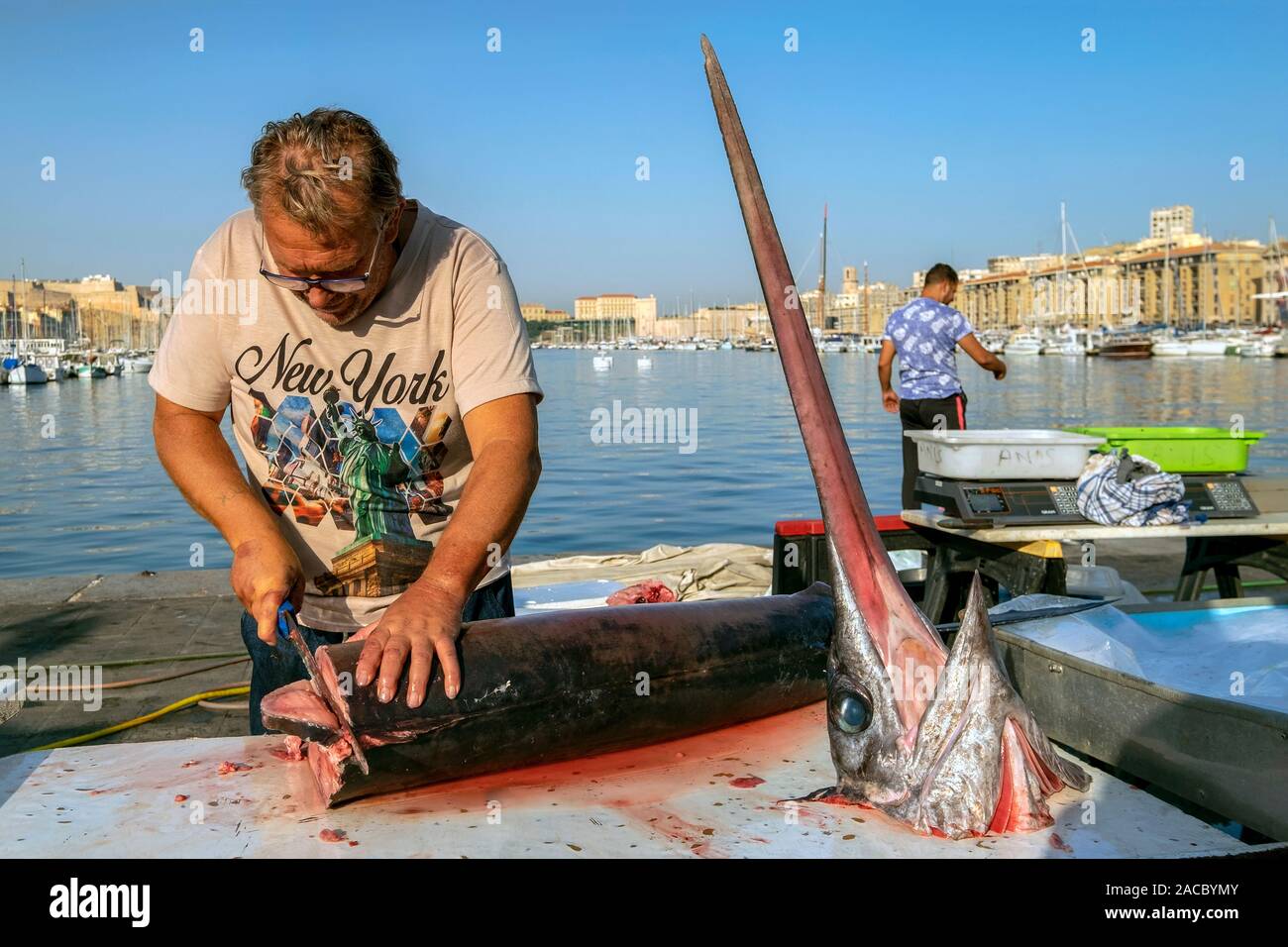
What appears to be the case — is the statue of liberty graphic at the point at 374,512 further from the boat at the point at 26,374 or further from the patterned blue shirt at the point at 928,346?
the boat at the point at 26,374

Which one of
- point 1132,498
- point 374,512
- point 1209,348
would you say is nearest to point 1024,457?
point 1132,498

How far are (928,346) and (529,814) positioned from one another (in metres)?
7.47

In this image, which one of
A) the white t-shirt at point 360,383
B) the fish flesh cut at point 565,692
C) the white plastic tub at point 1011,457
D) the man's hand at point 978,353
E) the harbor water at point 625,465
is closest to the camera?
the fish flesh cut at point 565,692

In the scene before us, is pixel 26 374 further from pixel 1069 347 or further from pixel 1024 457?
pixel 1069 347

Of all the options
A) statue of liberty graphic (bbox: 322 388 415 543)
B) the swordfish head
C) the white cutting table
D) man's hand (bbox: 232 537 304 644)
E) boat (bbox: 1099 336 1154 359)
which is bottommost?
the white cutting table

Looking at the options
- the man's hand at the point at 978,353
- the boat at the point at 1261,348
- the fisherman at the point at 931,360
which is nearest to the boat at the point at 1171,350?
the boat at the point at 1261,348

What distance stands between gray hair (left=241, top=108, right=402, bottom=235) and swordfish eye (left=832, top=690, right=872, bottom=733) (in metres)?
1.52

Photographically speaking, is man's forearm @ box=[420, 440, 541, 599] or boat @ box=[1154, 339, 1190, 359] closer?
man's forearm @ box=[420, 440, 541, 599]

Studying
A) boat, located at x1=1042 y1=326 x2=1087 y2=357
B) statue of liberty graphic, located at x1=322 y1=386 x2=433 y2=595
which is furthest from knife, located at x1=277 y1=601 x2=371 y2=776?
boat, located at x1=1042 y1=326 x2=1087 y2=357

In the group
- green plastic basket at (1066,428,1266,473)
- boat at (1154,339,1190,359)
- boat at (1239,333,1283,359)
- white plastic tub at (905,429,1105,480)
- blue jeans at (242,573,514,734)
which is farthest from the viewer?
boat at (1154,339,1190,359)

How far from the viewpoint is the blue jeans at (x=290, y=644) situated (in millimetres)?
3150

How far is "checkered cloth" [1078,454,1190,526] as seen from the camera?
18.5ft

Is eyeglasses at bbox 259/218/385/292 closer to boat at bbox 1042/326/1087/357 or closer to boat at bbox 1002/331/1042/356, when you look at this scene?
boat at bbox 1042/326/1087/357

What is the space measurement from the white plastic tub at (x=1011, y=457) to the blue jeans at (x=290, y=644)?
3.32 meters
